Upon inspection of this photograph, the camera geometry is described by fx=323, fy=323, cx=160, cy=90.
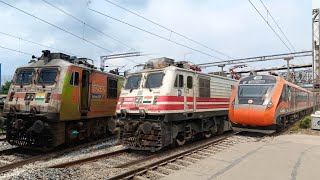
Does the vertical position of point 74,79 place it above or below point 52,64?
below

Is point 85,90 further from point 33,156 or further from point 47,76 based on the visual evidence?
point 33,156

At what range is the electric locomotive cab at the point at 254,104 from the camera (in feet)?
47.5

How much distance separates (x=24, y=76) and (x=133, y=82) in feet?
14.1

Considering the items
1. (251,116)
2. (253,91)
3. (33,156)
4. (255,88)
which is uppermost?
(255,88)

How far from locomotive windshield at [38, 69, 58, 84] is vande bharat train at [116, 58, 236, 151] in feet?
8.62

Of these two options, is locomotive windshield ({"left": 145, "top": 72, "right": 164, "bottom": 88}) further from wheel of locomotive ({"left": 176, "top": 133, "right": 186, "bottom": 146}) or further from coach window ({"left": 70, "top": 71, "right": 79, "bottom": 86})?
coach window ({"left": 70, "top": 71, "right": 79, "bottom": 86})

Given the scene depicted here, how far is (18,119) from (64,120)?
1.59m

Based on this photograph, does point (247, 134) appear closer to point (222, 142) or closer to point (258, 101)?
point (258, 101)

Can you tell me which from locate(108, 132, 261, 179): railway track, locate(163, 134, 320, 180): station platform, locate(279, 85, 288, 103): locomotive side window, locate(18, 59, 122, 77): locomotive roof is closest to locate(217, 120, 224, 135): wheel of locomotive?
locate(279, 85, 288, 103): locomotive side window

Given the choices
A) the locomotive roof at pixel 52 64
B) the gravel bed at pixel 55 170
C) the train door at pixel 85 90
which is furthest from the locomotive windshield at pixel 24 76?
the gravel bed at pixel 55 170

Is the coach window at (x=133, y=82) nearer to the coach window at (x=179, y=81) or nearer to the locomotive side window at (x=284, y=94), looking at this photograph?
the coach window at (x=179, y=81)

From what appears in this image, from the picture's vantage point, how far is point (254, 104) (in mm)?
14828

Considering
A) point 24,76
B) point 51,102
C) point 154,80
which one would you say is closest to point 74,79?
point 51,102

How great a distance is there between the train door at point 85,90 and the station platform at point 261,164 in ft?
19.6
